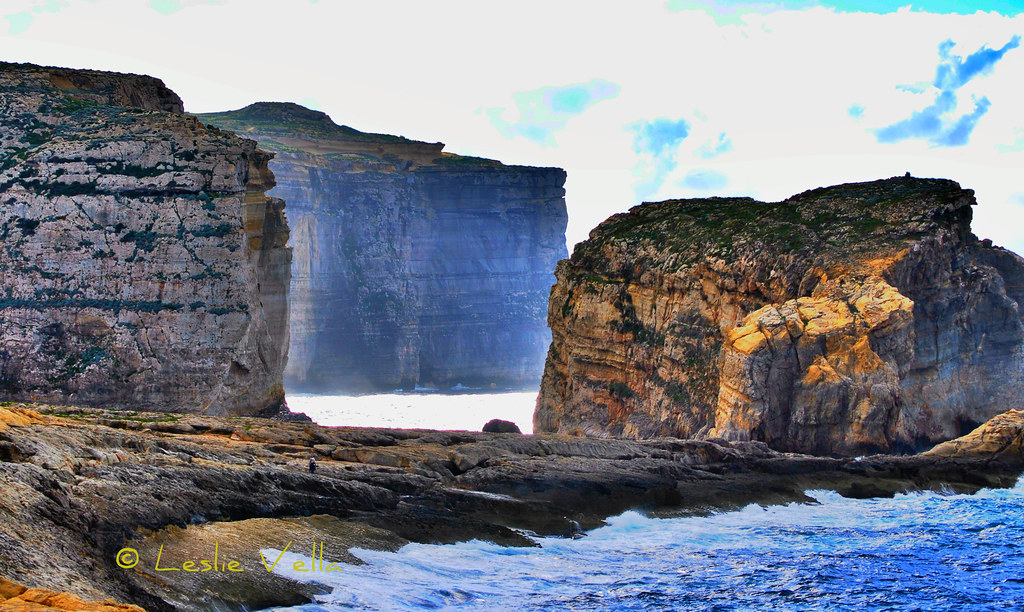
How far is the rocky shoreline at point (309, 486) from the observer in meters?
21.7

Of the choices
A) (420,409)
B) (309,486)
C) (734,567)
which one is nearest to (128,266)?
(309,486)

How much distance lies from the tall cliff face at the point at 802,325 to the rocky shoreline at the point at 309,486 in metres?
2.64

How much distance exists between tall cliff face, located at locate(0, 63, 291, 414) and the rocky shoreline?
8.44 m

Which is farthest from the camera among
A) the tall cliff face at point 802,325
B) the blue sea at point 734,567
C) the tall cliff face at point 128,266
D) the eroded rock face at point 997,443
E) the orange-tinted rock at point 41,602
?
the tall cliff face at point 128,266

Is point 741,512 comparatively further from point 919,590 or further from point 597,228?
point 597,228

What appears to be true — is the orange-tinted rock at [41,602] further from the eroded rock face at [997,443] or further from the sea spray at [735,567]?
the eroded rock face at [997,443]

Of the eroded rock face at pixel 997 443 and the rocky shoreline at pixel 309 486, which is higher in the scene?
the eroded rock face at pixel 997 443

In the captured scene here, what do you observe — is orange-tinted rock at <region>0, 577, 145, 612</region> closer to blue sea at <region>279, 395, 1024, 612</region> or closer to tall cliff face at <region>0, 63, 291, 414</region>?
blue sea at <region>279, 395, 1024, 612</region>

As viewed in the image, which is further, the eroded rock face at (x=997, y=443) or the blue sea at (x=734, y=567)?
the eroded rock face at (x=997, y=443)

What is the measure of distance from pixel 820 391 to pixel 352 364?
67913 mm

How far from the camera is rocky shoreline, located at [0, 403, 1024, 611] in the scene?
21.7 m
